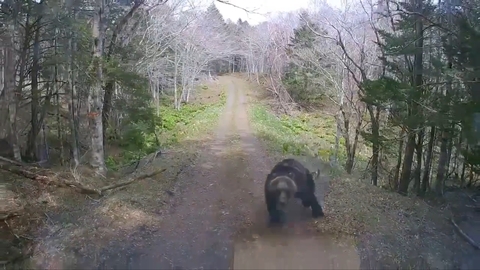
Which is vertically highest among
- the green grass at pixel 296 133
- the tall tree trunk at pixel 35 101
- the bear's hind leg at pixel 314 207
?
the tall tree trunk at pixel 35 101

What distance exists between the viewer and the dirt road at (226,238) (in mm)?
5961

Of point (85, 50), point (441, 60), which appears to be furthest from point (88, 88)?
point (441, 60)

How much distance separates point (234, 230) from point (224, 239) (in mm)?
410

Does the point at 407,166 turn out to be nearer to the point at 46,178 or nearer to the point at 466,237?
the point at 466,237

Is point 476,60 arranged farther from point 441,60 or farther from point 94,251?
point 94,251

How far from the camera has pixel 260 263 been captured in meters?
5.86

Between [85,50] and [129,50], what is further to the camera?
[129,50]

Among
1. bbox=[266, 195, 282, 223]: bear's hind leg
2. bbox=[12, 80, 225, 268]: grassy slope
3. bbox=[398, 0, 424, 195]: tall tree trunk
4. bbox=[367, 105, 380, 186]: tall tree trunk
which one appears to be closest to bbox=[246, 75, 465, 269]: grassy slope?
bbox=[266, 195, 282, 223]: bear's hind leg

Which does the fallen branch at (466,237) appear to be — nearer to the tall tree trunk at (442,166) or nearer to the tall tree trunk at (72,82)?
the tall tree trunk at (442,166)

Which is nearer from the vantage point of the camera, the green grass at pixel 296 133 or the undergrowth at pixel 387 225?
the undergrowth at pixel 387 225

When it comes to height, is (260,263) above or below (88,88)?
below

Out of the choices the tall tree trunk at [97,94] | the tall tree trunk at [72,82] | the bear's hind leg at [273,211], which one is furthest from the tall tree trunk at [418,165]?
the tall tree trunk at [72,82]

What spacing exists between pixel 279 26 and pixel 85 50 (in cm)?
2066

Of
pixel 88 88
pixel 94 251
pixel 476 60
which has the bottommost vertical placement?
pixel 94 251
